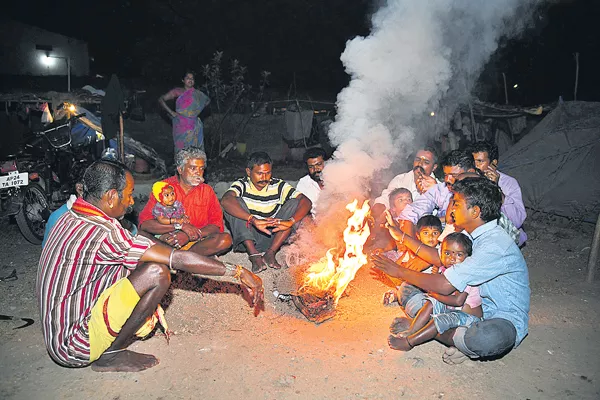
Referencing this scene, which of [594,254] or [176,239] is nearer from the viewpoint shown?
[176,239]

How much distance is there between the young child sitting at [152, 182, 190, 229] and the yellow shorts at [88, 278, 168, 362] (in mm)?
1948

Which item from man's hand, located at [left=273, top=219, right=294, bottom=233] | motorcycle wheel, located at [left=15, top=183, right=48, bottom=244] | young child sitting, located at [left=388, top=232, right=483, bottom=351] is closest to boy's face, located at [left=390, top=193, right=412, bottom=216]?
man's hand, located at [left=273, top=219, right=294, bottom=233]

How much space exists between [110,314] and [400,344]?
229cm

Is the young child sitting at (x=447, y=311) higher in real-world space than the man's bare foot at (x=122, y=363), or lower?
higher

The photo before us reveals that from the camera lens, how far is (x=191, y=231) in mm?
5109

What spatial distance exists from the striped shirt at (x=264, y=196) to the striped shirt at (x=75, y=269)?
2748 mm

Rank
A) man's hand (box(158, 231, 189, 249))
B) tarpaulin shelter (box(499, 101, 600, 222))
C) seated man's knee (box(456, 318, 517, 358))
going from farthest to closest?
tarpaulin shelter (box(499, 101, 600, 222)) < man's hand (box(158, 231, 189, 249)) < seated man's knee (box(456, 318, 517, 358))

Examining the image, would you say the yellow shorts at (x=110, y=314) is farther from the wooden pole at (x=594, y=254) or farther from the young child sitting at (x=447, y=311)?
the wooden pole at (x=594, y=254)

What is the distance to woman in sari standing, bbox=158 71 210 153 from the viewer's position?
9.12 metres

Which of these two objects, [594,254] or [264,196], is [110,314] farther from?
[594,254]

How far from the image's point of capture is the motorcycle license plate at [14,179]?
665 centimetres

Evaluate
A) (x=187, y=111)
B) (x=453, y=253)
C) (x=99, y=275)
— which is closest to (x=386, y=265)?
(x=453, y=253)

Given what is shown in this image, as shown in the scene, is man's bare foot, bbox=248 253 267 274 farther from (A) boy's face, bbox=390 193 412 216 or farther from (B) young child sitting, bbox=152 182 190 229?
(A) boy's face, bbox=390 193 412 216

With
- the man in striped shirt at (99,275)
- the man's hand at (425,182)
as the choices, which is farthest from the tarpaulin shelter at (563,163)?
the man in striped shirt at (99,275)
